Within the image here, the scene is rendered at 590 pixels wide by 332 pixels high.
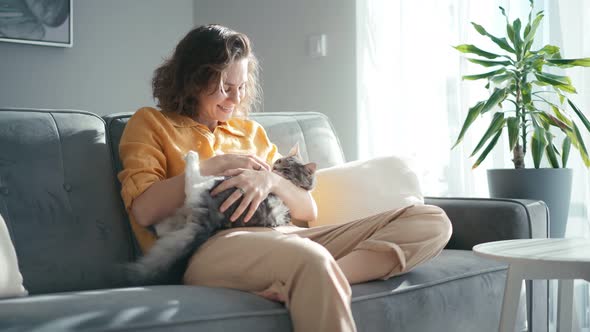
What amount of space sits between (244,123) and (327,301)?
95cm

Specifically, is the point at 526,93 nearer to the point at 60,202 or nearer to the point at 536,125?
the point at 536,125

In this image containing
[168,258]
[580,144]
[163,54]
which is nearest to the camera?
[168,258]

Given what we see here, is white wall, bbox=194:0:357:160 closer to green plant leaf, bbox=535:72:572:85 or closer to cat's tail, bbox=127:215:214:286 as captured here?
green plant leaf, bbox=535:72:572:85

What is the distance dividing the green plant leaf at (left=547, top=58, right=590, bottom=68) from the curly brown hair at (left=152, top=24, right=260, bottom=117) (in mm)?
1093

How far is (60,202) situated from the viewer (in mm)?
1785

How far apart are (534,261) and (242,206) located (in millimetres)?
664

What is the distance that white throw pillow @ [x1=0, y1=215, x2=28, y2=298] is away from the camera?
142 centimetres

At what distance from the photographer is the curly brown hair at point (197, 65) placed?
1.97 metres

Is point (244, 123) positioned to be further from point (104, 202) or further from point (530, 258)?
point (530, 258)

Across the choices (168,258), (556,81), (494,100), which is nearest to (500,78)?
(494,100)

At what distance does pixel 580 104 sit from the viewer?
2.67 metres

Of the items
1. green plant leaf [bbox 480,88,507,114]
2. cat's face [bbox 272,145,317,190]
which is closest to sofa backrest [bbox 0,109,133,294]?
cat's face [bbox 272,145,317,190]

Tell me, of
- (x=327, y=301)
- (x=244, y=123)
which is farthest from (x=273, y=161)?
(x=327, y=301)

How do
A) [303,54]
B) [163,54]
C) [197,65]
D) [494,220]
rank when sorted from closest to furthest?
[197,65] < [494,220] < [303,54] < [163,54]
